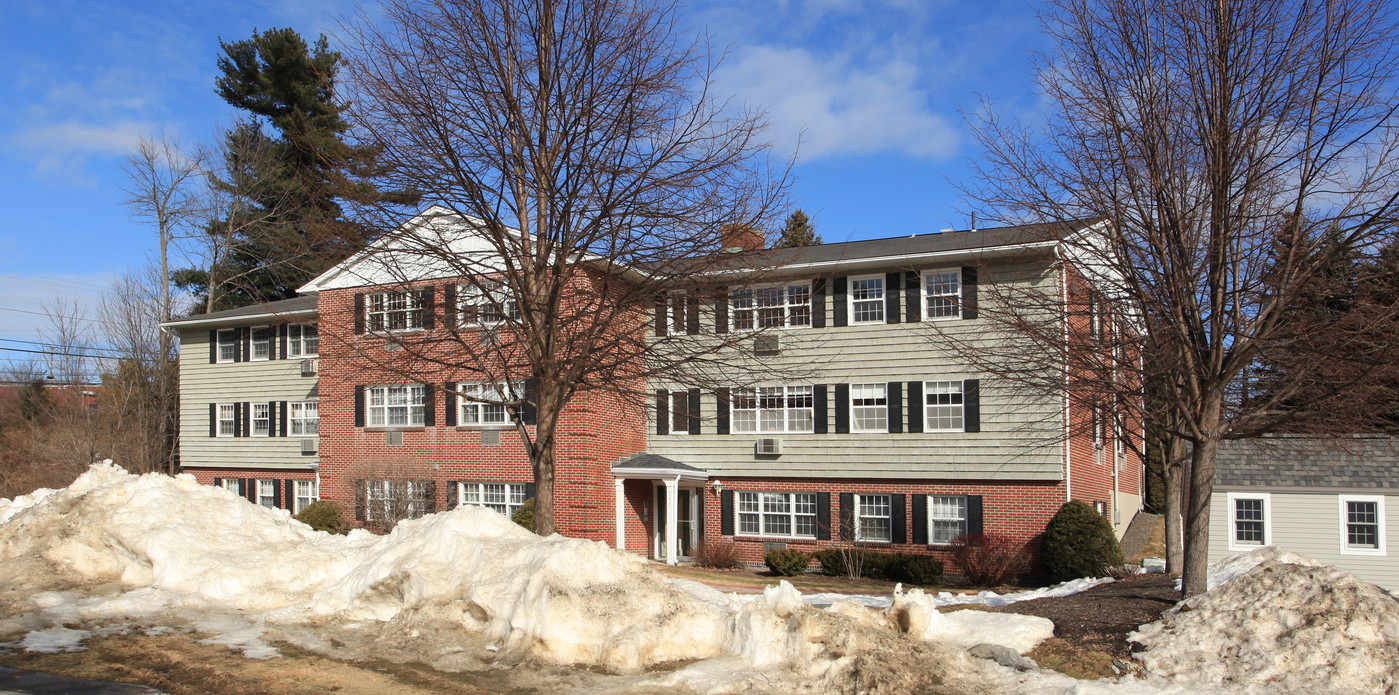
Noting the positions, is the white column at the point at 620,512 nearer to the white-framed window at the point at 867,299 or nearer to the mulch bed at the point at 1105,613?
the white-framed window at the point at 867,299

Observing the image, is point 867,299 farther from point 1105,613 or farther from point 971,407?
point 1105,613

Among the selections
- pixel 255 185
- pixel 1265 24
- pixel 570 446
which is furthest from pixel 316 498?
pixel 1265 24

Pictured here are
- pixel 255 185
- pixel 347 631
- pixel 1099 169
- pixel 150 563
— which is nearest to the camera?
pixel 347 631

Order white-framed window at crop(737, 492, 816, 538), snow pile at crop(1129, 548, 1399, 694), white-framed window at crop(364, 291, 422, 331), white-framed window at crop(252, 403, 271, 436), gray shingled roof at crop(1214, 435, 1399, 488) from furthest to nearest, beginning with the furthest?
white-framed window at crop(252, 403, 271, 436) → white-framed window at crop(737, 492, 816, 538) → gray shingled roof at crop(1214, 435, 1399, 488) → white-framed window at crop(364, 291, 422, 331) → snow pile at crop(1129, 548, 1399, 694)

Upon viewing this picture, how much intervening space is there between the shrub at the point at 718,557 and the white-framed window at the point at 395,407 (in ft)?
27.9

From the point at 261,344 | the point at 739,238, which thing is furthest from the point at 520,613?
the point at 261,344

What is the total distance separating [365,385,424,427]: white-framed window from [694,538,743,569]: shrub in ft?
27.9

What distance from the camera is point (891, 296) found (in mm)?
21797

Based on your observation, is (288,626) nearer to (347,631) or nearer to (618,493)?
(347,631)

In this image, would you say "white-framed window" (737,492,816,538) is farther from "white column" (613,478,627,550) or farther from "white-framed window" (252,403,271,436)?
"white-framed window" (252,403,271,436)

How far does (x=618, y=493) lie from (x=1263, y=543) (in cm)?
1440

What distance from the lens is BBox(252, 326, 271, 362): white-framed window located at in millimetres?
29781

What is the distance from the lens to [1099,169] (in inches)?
409

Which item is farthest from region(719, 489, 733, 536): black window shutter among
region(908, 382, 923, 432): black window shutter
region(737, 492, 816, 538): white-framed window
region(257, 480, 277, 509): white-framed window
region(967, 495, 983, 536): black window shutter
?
region(257, 480, 277, 509): white-framed window
